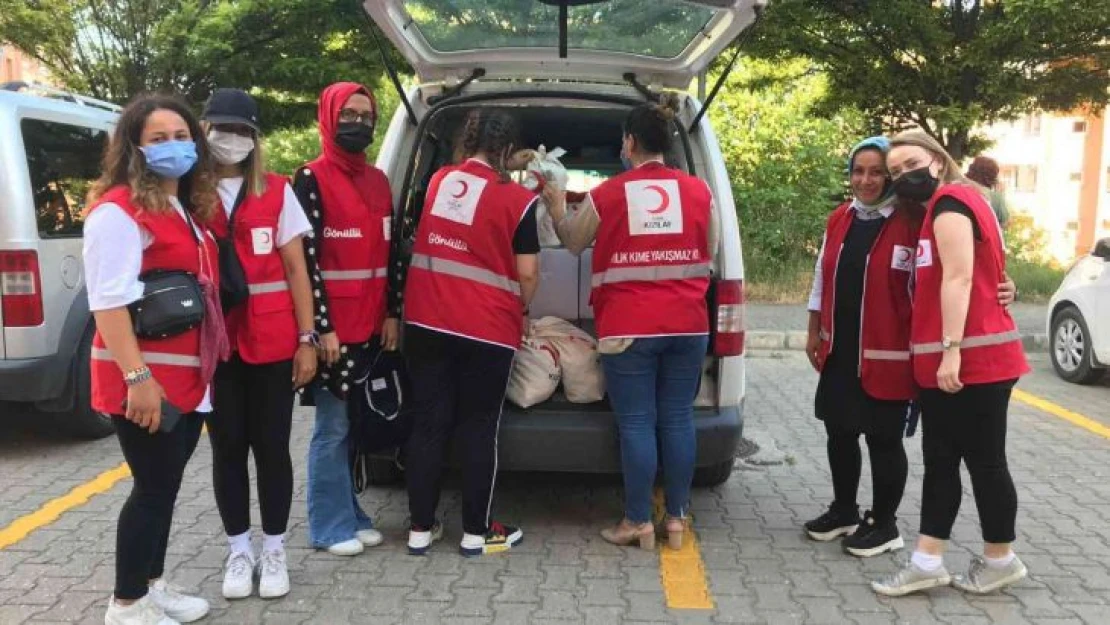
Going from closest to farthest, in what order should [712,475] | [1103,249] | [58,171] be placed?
1. [712,475]
2. [58,171]
3. [1103,249]

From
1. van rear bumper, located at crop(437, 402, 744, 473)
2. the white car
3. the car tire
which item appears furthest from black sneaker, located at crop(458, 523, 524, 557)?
the car tire

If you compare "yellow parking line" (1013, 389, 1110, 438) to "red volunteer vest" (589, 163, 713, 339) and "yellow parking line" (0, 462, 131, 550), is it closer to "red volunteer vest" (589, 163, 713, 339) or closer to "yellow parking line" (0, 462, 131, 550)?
"red volunteer vest" (589, 163, 713, 339)

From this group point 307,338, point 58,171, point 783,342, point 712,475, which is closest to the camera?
point 307,338

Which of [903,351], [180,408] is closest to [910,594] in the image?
[903,351]

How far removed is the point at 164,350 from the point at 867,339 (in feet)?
8.37

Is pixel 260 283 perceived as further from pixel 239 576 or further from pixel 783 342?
pixel 783 342

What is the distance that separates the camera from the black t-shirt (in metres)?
3.08

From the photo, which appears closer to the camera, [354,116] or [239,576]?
[239,576]

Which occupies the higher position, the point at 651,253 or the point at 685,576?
the point at 651,253

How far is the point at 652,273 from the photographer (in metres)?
3.48

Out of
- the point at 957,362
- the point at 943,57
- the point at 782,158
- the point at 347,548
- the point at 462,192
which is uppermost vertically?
the point at 943,57

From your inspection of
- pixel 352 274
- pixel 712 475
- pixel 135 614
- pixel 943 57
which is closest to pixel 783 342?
pixel 943 57

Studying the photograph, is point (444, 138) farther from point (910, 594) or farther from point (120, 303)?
point (910, 594)

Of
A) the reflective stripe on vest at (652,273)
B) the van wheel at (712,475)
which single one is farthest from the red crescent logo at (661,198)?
the van wheel at (712,475)
